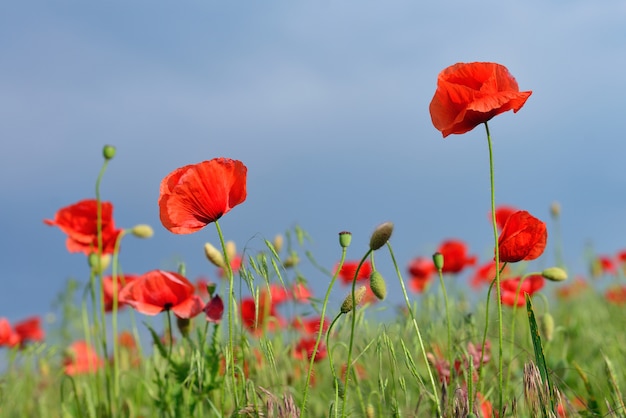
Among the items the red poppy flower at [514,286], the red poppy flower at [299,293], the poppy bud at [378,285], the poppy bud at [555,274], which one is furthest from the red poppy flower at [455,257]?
the poppy bud at [378,285]

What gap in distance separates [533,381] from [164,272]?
1.02 metres

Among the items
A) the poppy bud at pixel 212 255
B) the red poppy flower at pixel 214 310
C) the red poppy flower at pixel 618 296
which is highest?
the poppy bud at pixel 212 255

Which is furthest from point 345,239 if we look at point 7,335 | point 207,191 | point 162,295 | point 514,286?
point 7,335

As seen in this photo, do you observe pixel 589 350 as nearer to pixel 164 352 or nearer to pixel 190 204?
pixel 164 352

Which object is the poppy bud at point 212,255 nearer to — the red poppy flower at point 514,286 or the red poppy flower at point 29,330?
the red poppy flower at point 514,286

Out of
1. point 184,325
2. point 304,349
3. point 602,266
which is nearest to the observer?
point 184,325

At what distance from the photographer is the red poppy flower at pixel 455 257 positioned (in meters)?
3.48

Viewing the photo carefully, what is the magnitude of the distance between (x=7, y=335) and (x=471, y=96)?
2.57 meters

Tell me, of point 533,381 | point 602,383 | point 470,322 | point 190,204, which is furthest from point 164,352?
point 602,383

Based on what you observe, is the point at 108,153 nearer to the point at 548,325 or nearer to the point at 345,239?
the point at 345,239

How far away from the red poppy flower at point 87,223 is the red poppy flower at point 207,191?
0.77 metres

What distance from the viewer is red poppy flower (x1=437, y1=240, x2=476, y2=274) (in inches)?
137

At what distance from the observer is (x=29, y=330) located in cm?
344

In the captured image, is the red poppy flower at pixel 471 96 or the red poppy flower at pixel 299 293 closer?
the red poppy flower at pixel 471 96
